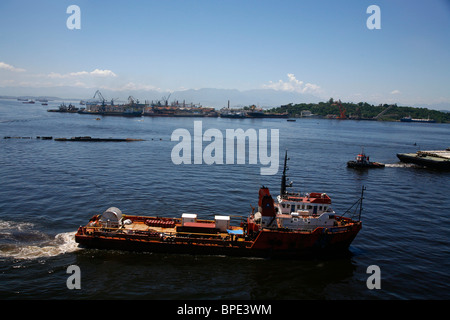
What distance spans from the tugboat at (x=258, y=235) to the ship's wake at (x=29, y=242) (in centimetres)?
197

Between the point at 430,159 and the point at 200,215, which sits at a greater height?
the point at 430,159

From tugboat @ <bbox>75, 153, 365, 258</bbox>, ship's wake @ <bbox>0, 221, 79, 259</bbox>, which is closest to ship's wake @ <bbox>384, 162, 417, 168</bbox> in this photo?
tugboat @ <bbox>75, 153, 365, 258</bbox>

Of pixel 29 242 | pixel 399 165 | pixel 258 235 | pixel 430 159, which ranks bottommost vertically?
pixel 29 242

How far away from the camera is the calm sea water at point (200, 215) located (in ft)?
83.5

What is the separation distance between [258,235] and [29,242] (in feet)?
72.5

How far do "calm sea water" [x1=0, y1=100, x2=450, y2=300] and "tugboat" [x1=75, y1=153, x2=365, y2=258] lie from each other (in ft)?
3.03

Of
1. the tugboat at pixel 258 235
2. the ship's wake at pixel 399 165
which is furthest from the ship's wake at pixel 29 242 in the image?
the ship's wake at pixel 399 165

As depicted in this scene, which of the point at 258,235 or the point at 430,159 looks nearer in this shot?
the point at 258,235

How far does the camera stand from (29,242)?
30.4 m

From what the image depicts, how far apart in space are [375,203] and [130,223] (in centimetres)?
3614

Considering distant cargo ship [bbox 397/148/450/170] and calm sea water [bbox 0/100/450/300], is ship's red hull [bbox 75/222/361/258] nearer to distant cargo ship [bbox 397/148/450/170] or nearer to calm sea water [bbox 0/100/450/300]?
calm sea water [bbox 0/100/450/300]

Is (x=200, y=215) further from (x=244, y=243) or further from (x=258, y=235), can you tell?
(x=258, y=235)

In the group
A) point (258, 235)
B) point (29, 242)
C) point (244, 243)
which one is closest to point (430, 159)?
point (258, 235)

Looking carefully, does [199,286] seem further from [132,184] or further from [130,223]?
[132,184]
